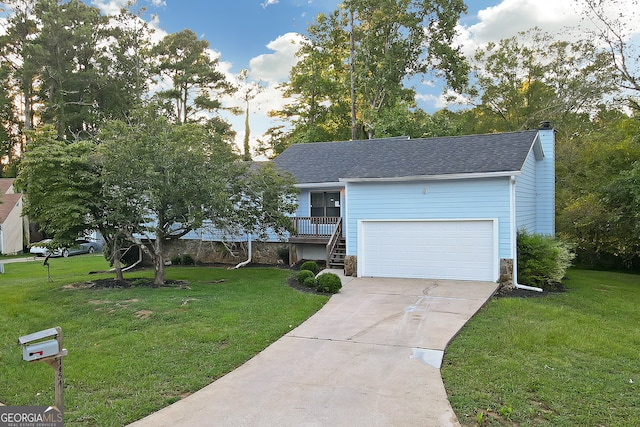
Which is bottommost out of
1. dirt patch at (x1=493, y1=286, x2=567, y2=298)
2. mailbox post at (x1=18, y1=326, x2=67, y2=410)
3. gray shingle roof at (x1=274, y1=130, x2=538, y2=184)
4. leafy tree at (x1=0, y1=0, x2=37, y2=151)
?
dirt patch at (x1=493, y1=286, x2=567, y2=298)

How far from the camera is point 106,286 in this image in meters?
11.6

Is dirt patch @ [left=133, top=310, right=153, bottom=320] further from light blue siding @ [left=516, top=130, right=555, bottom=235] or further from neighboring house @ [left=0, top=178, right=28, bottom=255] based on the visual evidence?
neighboring house @ [left=0, top=178, right=28, bottom=255]

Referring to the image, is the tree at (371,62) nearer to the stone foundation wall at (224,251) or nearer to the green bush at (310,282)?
the stone foundation wall at (224,251)

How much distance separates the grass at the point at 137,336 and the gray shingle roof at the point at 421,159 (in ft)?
16.2

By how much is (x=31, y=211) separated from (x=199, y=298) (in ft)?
19.1

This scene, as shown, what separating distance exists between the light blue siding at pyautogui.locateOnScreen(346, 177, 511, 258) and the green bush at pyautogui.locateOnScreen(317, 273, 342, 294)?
2.58m

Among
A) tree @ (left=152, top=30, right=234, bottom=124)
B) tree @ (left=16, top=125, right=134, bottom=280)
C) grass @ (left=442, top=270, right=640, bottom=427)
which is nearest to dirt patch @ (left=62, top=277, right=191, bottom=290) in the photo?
tree @ (left=16, top=125, right=134, bottom=280)

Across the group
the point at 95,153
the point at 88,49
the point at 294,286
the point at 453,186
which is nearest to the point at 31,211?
the point at 95,153

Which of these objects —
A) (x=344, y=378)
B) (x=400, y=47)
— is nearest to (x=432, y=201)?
→ (x=344, y=378)

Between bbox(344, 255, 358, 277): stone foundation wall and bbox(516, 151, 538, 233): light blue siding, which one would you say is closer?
bbox(516, 151, 538, 233): light blue siding

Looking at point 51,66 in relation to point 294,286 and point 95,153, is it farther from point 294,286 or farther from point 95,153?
point 294,286

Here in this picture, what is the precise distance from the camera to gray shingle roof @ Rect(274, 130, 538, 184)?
11641mm

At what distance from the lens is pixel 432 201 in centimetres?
1177

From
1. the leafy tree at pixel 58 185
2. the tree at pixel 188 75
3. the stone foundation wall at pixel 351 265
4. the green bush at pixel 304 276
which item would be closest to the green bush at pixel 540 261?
the stone foundation wall at pixel 351 265
